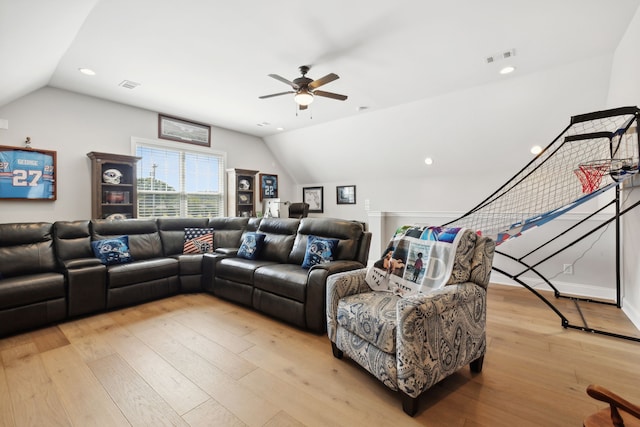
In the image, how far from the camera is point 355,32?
268cm

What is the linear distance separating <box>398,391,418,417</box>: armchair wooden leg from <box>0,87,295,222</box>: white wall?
4.92 m

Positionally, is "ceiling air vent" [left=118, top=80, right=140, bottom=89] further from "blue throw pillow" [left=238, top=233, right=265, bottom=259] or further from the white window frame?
"blue throw pillow" [left=238, top=233, right=265, bottom=259]

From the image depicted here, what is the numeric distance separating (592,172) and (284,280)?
323 cm

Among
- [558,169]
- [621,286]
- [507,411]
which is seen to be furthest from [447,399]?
[558,169]

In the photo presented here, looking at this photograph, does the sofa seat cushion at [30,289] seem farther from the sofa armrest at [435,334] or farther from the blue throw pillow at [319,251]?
the sofa armrest at [435,334]

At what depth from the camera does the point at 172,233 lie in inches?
172

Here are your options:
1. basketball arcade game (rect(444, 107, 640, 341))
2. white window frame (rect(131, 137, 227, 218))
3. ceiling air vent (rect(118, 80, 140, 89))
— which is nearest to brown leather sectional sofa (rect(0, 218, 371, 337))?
white window frame (rect(131, 137, 227, 218))

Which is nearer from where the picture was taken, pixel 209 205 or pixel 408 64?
pixel 408 64

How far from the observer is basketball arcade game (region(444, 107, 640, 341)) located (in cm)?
269

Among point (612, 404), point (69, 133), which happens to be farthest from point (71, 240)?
point (612, 404)

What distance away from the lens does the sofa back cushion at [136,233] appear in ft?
12.3

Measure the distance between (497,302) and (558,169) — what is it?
81.9 inches

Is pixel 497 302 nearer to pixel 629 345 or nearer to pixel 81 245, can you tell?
pixel 629 345

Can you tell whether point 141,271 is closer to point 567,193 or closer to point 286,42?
point 286,42
